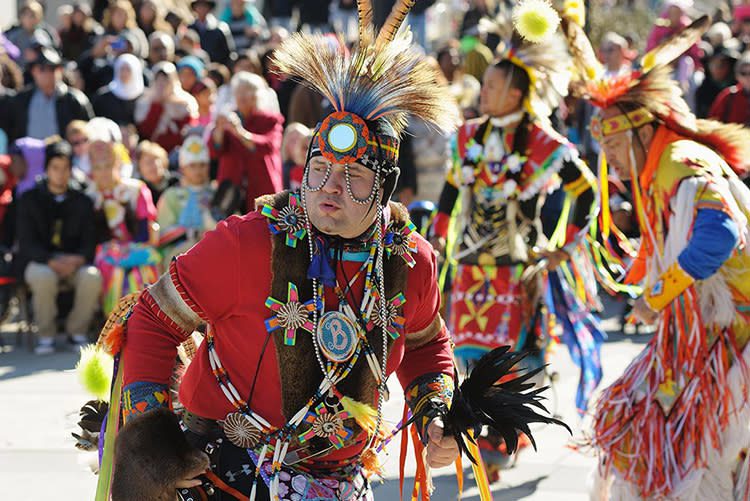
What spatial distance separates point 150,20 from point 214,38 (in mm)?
909

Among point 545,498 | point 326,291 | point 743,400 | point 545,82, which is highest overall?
point 545,82

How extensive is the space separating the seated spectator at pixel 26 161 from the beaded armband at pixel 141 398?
6894mm

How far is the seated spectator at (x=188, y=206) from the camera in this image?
337 inches

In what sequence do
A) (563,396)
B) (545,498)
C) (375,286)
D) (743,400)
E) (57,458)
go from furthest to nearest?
(563,396), (57,458), (545,498), (743,400), (375,286)

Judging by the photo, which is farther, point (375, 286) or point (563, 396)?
point (563, 396)

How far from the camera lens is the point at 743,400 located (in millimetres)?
4305

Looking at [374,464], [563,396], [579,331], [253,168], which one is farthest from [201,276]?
[253,168]

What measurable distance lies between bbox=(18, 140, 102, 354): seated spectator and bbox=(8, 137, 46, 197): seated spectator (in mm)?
604

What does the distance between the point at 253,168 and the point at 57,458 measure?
132 inches

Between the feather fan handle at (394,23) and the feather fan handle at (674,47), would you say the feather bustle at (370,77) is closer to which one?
the feather fan handle at (394,23)

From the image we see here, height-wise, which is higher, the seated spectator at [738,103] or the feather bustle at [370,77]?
the seated spectator at [738,103]

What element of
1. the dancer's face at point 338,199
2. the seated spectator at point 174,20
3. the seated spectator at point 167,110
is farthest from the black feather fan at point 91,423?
the seated spectator at point 174,20

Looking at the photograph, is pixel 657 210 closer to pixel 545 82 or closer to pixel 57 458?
pixel 545 82

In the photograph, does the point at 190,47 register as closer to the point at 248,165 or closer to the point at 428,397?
the point at 248,165
